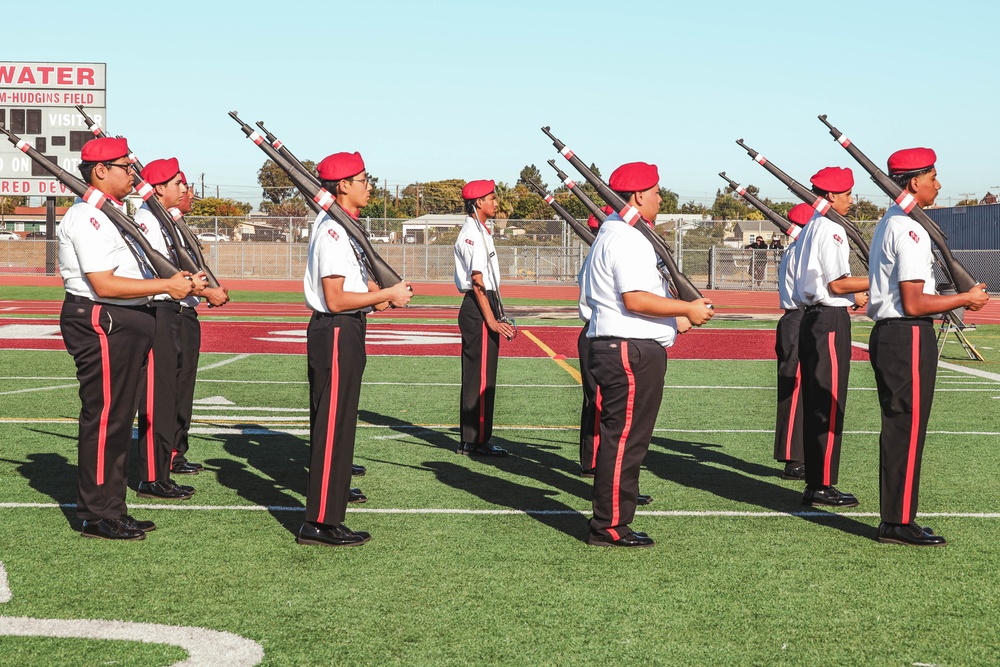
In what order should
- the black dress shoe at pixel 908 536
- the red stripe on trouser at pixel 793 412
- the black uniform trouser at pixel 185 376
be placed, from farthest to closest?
the red stripe on trouser at pixel 793 412, the black uniform trouser at pixel 185 376, the black dress shoe at pixel 908 536

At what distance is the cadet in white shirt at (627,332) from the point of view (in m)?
5.46

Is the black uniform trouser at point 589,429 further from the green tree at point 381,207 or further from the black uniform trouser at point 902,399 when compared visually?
the green tree at point 381,207

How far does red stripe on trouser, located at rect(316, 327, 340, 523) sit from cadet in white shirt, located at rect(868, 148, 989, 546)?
113 inches

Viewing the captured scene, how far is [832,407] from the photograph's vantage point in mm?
7176

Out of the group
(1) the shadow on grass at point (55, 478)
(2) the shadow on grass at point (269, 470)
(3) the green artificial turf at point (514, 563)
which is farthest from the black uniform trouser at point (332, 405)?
(1) the shadow on grass at point (55, 478)

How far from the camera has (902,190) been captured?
595 cm

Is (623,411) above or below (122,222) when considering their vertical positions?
below

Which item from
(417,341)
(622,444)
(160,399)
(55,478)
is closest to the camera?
(622,444)

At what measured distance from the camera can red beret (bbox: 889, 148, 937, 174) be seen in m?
5.91

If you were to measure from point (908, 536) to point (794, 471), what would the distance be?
2.02 m

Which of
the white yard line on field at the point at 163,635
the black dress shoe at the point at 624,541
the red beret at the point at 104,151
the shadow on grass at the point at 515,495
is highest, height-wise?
the red beret at the point at 104,151

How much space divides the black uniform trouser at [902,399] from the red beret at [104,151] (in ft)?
13.4

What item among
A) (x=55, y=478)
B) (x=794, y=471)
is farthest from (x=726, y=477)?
(x=55, y=478)

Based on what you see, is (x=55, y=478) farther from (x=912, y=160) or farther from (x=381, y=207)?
(x=381, y=207)
